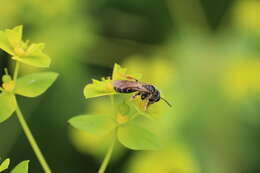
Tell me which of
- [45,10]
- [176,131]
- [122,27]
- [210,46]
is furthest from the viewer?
[122,27]

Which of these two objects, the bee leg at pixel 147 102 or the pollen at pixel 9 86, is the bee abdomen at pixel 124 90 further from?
the pollen at pixel 9 86

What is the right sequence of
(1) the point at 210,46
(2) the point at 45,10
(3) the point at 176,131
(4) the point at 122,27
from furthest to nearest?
1. (4) the point at 122,27
2. (1) the point at 210,46
3. (2) the point at 45,10
4. (3) the point at 176,131

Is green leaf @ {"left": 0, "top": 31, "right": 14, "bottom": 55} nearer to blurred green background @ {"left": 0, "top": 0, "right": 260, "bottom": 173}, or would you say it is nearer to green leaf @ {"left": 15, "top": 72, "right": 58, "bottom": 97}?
green leaf @ {"left": 15, "top": 72, "right": 58, "bottom": 97}

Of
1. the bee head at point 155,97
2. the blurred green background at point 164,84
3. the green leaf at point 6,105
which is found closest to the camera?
the green leaf at point 6,105

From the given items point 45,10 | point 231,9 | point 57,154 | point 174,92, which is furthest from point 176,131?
point 231,9

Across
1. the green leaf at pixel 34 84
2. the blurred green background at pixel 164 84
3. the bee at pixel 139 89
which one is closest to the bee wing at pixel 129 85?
the bee at pixel 139 89

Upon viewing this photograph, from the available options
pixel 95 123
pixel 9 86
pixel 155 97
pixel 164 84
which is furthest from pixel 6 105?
pixel 164 84

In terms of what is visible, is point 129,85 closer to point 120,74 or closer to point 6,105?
point 120,74

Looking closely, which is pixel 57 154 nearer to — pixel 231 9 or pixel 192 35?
pixel 192 35
